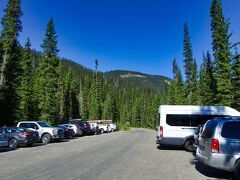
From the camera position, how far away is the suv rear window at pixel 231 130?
7.82m

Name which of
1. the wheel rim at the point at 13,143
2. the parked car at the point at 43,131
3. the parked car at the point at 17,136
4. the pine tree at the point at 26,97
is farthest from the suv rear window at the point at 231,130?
the pine tree at the point at 26,97

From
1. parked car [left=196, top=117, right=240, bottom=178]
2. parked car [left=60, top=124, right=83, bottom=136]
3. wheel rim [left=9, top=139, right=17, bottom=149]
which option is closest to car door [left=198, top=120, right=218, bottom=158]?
parked car [left=196, top=117, right=240, bottom=178]

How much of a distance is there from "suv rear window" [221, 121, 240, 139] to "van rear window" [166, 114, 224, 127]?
7.95 meters

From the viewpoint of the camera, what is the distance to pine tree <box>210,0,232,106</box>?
1246 inches

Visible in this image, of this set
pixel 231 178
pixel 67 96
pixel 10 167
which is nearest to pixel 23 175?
pixel 10 167

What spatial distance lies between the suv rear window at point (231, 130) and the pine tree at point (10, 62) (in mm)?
27492

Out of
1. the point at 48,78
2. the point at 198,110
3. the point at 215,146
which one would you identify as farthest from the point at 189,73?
the point at 215,146

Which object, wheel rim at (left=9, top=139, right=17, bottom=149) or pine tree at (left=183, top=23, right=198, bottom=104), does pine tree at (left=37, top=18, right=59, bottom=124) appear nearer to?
wheel rim at (left=9, top=139, right=17, bottom=149)

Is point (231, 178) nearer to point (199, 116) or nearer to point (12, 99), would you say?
point (199, 116)

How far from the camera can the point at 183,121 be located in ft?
52.4

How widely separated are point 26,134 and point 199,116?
11611 millimetres

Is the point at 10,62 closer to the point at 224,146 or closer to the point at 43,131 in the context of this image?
the point at 43,131

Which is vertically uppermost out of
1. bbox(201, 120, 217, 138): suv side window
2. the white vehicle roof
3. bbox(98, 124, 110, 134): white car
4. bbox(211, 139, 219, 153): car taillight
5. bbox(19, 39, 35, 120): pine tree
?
bbox(19, 39, 35, 120): pine tree

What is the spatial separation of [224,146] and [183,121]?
27.5 feet
